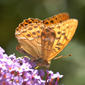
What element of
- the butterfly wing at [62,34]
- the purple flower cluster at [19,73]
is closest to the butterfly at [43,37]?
the butterfly wing at [62,34]

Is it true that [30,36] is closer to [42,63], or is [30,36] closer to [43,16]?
[42,63]

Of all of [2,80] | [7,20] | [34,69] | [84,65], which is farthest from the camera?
[7,20]

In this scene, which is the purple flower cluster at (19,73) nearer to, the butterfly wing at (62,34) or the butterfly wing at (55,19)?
the butterfly wing at (62,34)

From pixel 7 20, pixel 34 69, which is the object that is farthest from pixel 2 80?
pixel 7 20

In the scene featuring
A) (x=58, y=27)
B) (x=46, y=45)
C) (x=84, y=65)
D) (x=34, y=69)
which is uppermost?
(x=58, y=27)

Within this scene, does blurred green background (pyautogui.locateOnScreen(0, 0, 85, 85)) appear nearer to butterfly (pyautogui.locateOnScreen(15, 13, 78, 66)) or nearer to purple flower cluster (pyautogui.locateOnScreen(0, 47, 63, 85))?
butterfly (pyautogui.locateOnScreen(15, 13, 78, 66))

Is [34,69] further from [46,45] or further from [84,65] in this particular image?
[84,65]
